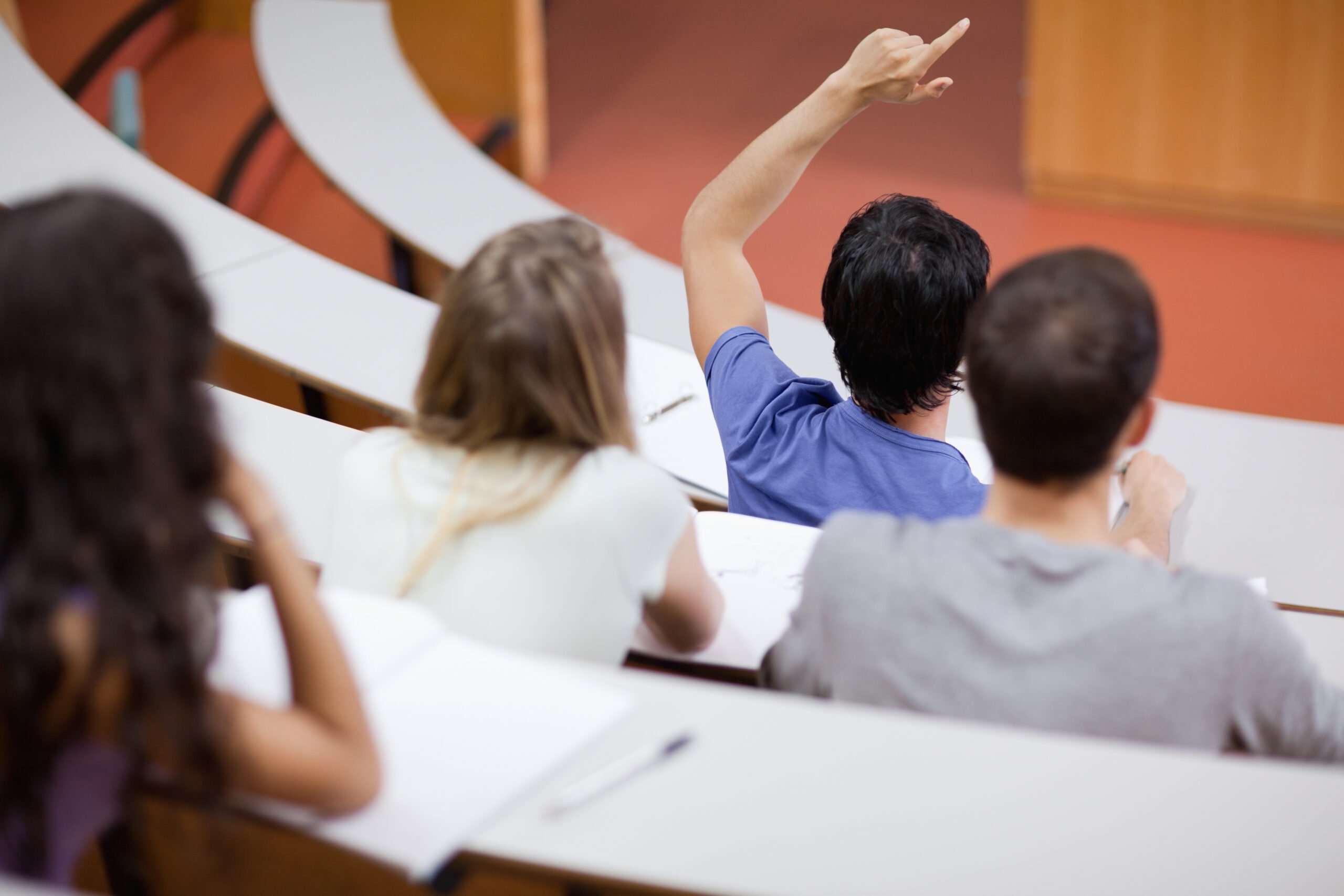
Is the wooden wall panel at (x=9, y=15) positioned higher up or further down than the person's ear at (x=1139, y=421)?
higher up

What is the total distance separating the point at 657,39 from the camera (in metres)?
6.21

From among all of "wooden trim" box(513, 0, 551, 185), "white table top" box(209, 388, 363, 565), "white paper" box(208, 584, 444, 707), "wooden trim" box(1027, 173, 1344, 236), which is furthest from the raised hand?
"wooden trim" box(513, 0, 551, 185)

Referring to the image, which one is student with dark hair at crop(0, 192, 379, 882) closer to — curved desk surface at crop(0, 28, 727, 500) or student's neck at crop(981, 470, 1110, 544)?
student's neck at crop(981, 470, 1110, 544)

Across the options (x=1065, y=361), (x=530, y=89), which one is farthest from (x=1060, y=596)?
(x=530, y=89)

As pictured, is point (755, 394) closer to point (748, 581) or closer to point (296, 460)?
point (748, 581)

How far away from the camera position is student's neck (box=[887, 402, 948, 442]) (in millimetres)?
1566

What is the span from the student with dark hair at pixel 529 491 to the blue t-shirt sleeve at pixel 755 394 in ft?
1.44

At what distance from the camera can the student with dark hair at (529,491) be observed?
3.64 feet

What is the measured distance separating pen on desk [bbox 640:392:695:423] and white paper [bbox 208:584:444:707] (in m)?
1.15

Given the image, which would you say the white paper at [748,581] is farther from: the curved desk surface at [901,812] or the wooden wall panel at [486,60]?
the wooden wall panel at [486,60]

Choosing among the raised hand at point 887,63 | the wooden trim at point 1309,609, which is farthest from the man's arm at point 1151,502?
the raised hand at point 887,63

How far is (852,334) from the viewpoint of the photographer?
1.55m

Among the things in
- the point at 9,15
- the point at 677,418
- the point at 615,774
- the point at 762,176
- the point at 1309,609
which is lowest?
the point at 1309,609

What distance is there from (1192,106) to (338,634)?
174 inches
